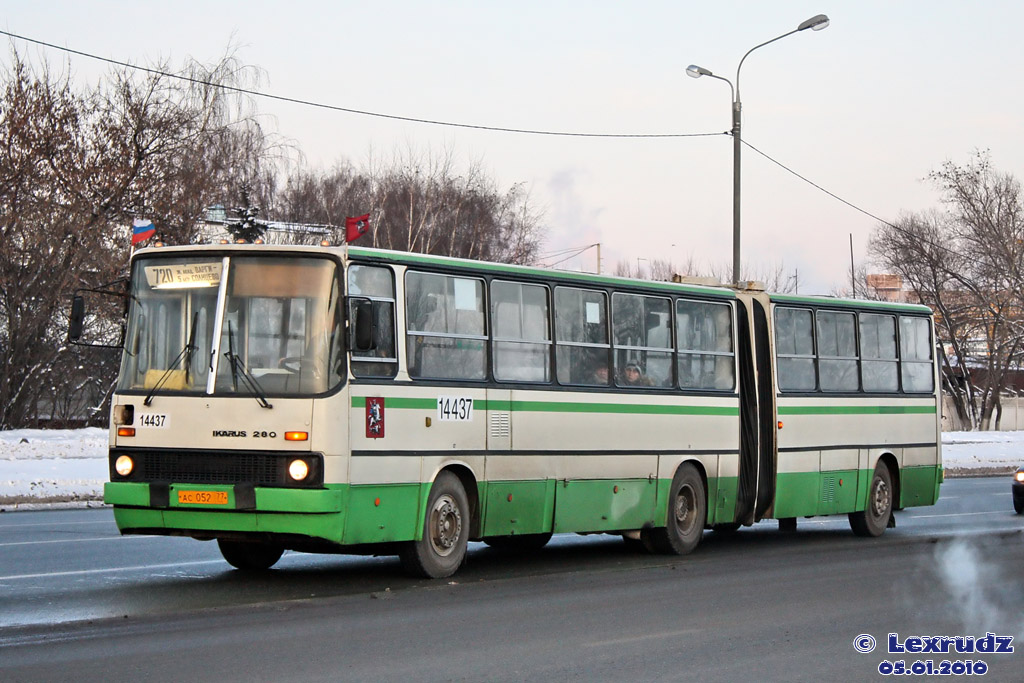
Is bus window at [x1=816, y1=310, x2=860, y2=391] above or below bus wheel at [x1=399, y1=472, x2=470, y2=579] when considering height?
above

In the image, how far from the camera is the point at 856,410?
1859 cm

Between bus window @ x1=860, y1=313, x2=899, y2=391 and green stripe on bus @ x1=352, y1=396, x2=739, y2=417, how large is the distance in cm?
299

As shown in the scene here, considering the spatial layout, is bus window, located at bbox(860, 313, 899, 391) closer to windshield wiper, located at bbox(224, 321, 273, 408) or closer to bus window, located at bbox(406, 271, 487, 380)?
bus window, located at bbox(406, 271, 487, 380)

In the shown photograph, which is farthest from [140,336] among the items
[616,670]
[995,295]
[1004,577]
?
[995,295]

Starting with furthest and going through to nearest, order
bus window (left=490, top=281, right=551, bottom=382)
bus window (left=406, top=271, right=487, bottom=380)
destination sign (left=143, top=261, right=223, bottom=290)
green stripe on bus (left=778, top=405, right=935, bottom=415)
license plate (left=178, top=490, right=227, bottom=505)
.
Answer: green stripe on bus (left=778, top=405, right=935, bottom=415) → bus window (left=490, top=281, right=551, bottom=382) → bus window (left=406, top=271, right=487, bottom=380) → destination sign (left=143, top=261, right=223, bottom=290) → license plate (left=178, top=490, right=227, bottom=505)

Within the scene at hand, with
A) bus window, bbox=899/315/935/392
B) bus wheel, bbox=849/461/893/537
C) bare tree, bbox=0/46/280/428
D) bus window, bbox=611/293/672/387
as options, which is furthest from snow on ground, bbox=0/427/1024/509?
bus window, bbox=899/315/935/392

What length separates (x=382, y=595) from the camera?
1159 centimetres

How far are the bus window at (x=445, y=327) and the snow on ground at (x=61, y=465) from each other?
9887 millimetres

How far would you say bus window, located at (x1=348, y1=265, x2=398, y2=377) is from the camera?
12.1m

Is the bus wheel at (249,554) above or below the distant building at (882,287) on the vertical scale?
below

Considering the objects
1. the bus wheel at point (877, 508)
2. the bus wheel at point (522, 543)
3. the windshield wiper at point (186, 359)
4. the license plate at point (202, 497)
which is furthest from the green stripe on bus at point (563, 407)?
the bus wheel at point (877, 508)

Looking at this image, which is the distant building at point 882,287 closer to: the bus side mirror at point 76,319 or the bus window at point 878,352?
the bus window at point 878,352

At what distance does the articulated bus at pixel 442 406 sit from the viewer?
11703 mm

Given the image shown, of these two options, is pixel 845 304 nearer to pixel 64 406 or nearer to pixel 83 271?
pixel 83 271
